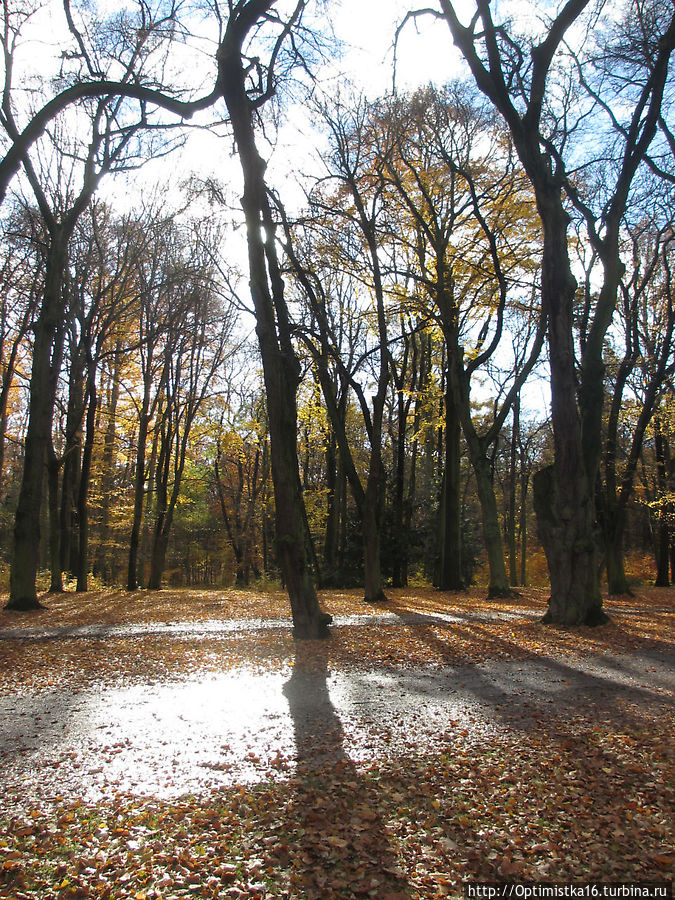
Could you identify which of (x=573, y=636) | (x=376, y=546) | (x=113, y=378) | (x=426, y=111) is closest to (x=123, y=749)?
(x=573, y=636)

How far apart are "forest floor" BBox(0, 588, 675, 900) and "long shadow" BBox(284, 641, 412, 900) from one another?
0.01 metres

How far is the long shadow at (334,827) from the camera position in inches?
103

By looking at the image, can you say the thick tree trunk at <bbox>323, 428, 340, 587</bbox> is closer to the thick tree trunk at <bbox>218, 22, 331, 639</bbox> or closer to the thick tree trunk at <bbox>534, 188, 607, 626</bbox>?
the thick tree trunk at <bbox>534, 188, 607, 626</bbox>

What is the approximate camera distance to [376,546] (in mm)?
15258

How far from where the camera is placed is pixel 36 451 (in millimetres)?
12383

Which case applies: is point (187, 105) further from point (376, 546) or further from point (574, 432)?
point (376, 546)

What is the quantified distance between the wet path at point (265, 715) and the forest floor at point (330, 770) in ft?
0.08

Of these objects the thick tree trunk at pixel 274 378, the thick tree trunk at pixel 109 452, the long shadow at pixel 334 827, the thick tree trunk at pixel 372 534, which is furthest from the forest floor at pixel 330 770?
the thick tree trunk at pixel 109 452

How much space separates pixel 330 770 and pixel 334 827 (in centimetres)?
80

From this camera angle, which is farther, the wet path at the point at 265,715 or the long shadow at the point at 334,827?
the wet path at the point at 265,715

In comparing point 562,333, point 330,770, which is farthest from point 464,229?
point 330,770

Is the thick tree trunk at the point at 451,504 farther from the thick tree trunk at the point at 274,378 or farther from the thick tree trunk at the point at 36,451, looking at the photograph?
the thick tree trunk at the point at 36,451

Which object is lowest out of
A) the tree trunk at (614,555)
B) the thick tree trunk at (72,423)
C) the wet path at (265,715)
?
the wet path at (265,715)

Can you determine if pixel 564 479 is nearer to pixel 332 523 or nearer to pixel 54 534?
pixel 332 523
